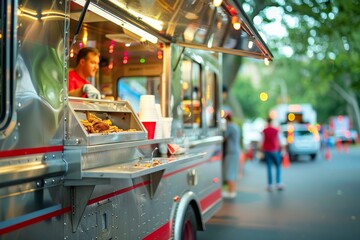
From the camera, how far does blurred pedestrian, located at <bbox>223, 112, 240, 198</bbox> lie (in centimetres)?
1041

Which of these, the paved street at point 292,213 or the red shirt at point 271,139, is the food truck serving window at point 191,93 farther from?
the red shirt at point 271,139

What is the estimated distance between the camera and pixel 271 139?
37.9 ft

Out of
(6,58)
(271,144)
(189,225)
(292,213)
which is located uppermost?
(6,58)

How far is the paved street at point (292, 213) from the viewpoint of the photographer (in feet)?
23.7

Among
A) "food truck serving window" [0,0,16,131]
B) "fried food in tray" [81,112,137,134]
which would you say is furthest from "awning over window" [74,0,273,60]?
"food truck serving window" [0,0,16,131]

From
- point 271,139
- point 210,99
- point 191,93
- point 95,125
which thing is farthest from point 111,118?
point 271,139

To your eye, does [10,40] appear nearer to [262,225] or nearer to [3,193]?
[3,193]

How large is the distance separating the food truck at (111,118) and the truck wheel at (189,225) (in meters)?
0.02

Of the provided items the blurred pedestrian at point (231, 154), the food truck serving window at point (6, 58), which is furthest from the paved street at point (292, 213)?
the food truck serving window at point (6, 58)

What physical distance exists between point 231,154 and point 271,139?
1.48 m

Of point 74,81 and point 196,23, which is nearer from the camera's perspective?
point 74,81

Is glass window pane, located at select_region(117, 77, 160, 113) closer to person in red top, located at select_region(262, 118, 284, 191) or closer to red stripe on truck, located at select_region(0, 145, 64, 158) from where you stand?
red stripe on truck, located at select_region(0, 145, 64, 158)

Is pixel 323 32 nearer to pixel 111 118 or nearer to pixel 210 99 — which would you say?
pixel 210 99

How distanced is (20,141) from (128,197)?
4.44 ft
